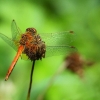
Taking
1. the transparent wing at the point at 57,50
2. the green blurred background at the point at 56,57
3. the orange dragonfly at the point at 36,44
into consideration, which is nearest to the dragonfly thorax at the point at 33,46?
the orange dragonfly at the point at 36,44

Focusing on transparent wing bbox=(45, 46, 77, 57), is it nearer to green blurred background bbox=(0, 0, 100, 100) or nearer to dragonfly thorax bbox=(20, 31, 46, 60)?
dragonfly thorax bbox=(20, 31, 46, 60)

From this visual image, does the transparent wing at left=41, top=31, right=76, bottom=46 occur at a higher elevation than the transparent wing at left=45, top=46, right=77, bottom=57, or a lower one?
higher

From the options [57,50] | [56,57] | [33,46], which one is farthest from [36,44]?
[56,57]

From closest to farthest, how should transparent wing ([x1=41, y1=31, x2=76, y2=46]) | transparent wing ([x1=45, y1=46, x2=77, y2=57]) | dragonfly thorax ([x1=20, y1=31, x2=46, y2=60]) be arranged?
1. dragonfly thorax ([x1=20, y1=31, x2=46, y2=60])
2. transparent wing ([x1=45, y1=46, x2=77, y2=57])
3. transparent wing ([x1=41, y1=31, x2=76, y2=46])

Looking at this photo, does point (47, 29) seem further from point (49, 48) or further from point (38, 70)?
point (49, 48)

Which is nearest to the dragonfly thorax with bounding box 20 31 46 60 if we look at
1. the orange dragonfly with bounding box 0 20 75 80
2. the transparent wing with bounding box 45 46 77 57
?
the orange dragonfly with bounding box 0 20 75 80
